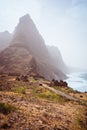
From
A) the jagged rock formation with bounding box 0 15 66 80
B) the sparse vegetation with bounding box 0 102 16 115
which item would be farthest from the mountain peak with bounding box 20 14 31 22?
the sparse vegetation with bounding box 0 102 16 115

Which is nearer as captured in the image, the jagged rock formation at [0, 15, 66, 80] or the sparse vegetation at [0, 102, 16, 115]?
the sparse vegetation at [0, 102, 16, 115]

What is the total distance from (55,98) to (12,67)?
2224 inches

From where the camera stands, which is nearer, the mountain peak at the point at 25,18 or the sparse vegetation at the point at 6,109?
the sparse vegetation at the point at 6,109

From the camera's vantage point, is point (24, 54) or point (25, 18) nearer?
point (24, 54)

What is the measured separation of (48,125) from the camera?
1231 centimetres

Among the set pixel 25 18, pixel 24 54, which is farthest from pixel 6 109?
pixel 25 18

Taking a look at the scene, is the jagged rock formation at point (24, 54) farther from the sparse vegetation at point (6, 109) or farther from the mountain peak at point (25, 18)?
the sparse vegetation at point (6, 109)

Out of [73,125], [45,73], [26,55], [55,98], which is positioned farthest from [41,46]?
[73,125]

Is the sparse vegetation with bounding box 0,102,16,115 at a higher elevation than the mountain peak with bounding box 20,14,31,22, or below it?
below

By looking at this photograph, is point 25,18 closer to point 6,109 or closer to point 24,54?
point 24,54

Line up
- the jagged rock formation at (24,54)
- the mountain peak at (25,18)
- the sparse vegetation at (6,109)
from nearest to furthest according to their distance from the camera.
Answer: the sparse vegetation at (6,109)
the jagged rock formation at (24,54)
the mountain peak at (25,18)

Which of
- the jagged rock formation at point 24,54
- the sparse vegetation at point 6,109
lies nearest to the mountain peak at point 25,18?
the jagged rock formation at point 24,54

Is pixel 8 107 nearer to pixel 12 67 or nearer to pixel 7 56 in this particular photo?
pixel 12 67

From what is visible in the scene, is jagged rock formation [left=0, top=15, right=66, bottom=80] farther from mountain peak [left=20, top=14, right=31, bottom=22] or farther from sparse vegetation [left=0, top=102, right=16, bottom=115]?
sparse vegetation [left=0, top=102, right=16, bottom=115]
